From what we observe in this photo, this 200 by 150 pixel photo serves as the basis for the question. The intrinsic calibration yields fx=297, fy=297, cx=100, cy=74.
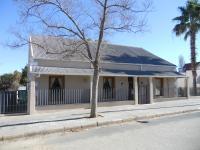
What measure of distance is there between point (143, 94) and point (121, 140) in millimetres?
14120

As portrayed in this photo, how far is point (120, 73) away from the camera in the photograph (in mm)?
22281

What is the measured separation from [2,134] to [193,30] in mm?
26113

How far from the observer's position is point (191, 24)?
32.1m

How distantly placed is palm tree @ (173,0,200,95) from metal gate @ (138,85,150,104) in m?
10.6

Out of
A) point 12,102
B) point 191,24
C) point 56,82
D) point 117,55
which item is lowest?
point 12,102

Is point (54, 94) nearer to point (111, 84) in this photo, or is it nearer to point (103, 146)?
point (111, 84)

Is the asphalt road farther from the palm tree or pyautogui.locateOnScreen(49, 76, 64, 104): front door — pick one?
the palm tree

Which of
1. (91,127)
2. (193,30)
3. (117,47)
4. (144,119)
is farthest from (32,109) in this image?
(193,30)

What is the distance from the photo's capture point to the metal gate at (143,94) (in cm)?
2303

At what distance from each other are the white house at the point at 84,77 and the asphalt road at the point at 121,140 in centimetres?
577

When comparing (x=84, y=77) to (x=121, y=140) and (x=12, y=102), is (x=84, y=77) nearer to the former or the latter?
(x=12, y=102)

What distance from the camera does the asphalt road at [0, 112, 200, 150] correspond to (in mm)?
8500

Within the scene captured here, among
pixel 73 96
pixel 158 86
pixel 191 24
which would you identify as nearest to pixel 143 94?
pixel 158 86

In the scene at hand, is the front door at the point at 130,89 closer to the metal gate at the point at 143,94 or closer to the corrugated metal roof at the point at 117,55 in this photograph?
the metal gate at the point at 143,94
